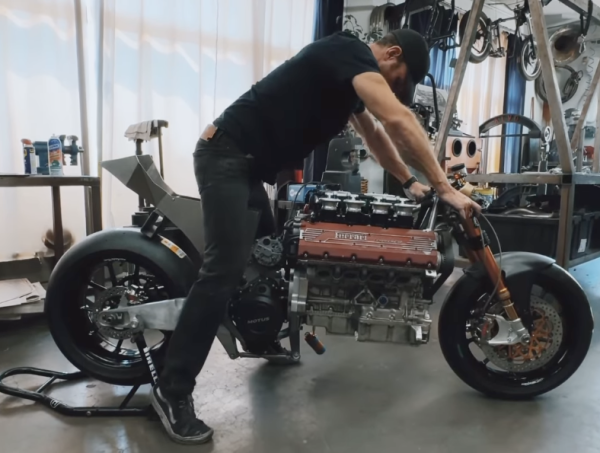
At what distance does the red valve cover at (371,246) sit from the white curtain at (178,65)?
2.31m

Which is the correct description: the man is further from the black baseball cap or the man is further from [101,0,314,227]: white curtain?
[101,0,314,227]: white curtain

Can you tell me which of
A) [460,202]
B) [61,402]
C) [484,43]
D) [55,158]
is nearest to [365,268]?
[460,202]

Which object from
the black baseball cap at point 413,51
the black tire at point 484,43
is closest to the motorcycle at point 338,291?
the black baseball cap at point 413,51

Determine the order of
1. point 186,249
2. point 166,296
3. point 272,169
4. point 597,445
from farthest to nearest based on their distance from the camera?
point 186,249
point 166,296
point 272,169
point 597,445

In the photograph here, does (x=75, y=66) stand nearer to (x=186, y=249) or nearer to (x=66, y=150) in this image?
(x=66, y=150)

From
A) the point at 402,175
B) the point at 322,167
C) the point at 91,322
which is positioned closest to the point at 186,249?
the point at 91,322

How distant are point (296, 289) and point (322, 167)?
3227 mm

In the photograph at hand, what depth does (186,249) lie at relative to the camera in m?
1.82

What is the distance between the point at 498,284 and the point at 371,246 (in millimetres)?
509

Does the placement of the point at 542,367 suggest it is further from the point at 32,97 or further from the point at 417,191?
the point at 32,97

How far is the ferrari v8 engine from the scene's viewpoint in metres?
1.49

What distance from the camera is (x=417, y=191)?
1736 mm

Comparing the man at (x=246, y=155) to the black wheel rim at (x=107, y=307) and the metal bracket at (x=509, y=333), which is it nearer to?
the black wheel rim at (x=107, y=307)

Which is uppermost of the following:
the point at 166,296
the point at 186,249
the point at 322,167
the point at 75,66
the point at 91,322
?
the point at 75,66
